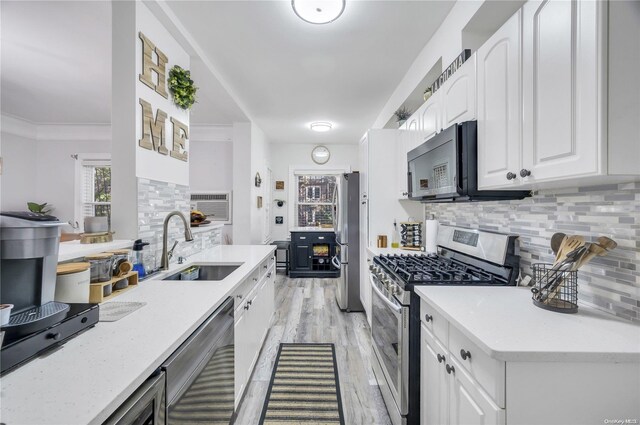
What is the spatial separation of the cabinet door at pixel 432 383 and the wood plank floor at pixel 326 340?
0.50 meters

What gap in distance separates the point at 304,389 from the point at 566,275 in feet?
5.70

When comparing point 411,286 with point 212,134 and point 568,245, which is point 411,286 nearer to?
point 568,245

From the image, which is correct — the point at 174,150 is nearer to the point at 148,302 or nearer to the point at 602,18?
the point at 148,302

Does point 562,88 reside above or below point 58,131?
below

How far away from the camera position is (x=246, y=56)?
256 centimetres

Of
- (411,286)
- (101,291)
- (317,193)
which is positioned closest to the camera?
(101,291)

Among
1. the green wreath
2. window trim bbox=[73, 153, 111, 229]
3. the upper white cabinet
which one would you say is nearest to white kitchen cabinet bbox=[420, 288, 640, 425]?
the upper white cabinet

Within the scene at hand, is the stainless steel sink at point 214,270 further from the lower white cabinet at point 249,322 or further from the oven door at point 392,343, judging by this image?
the oven door at point 392,343

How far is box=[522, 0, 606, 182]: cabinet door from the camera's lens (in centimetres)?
84

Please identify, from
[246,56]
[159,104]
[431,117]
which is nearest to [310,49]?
[246,56]

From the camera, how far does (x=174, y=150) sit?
2.10 m

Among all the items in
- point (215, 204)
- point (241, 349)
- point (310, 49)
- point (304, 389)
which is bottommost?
point (304, 389)

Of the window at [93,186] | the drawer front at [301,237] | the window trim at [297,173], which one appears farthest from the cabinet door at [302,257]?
the window at [93,186]

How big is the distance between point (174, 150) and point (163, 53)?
0.69 m
